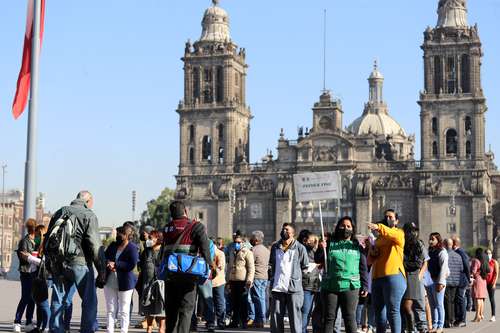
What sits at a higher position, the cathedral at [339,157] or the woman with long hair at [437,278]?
the cathedral at [339,157]

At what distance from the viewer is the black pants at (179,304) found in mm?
12375

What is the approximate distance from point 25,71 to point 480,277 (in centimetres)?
1117

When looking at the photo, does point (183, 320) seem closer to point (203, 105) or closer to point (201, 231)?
point (201, 231)

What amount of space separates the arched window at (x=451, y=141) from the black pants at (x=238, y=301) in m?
67.4

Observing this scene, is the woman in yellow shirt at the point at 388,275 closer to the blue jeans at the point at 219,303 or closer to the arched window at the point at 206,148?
the blue jeans at the point at 219,303

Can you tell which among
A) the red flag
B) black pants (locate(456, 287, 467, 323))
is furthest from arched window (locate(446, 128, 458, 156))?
the red flag

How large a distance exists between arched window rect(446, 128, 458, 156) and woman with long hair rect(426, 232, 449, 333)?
68.2 m

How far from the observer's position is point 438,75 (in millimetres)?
86500

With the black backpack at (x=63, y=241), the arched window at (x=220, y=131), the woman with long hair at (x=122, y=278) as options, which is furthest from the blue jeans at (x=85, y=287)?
the arched window at (x=220, y=131)

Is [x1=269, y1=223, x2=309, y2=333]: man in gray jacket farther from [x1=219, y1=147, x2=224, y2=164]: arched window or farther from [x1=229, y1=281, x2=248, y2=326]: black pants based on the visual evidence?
[x1=219, y1=147, x2=224, y2=164]: arched window

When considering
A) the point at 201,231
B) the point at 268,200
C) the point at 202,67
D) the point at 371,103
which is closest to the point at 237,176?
the point at 268,200

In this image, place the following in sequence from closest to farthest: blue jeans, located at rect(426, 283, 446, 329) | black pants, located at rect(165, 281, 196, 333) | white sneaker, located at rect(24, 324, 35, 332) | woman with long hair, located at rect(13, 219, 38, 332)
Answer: black pants, located at rect(165, 281, 196, 333), woman with long hair, located at rect(13, 219, 38, 332), white sneaker, located at rect(24, 324, 35, 332), blue jeans, located at rect(426, 283, 446, 329)

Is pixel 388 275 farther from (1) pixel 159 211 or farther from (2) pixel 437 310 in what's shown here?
(1) pixel 159 211

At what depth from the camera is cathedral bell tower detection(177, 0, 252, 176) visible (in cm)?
9112
